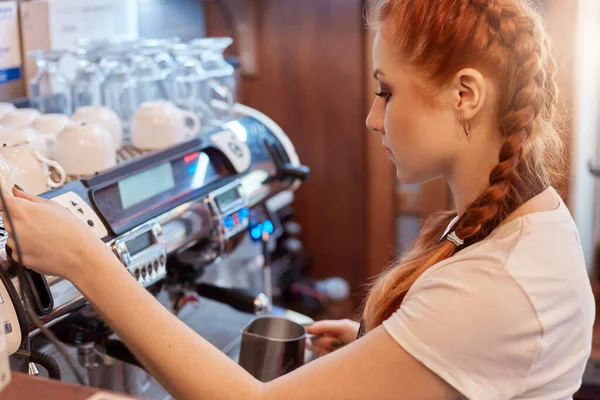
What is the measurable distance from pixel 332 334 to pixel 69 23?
1.09 m

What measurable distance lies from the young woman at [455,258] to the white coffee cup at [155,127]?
0.57 metres

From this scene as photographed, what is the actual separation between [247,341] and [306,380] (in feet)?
1.31

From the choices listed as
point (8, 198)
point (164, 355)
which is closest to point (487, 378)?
point (164, 355)

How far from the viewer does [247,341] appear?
1252 millimetres

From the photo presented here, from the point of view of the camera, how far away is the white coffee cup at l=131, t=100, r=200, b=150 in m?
1.49

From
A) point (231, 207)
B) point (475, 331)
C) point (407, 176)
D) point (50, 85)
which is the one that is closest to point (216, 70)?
point (50, 85)

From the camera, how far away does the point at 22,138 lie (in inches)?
47.8

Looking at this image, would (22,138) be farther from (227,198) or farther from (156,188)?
(227,198)

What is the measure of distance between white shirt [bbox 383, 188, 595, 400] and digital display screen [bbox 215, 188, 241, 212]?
623mm

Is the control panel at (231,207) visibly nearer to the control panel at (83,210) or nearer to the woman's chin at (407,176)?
the control panel at (83,210)

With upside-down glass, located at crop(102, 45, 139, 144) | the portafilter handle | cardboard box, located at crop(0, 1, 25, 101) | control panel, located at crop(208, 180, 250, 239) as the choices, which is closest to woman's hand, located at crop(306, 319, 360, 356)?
the portafilter handle

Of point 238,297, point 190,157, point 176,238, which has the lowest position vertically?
point 238,297

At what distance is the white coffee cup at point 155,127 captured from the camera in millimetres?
1485

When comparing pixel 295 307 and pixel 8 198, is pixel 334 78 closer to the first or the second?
pixel 295 307
